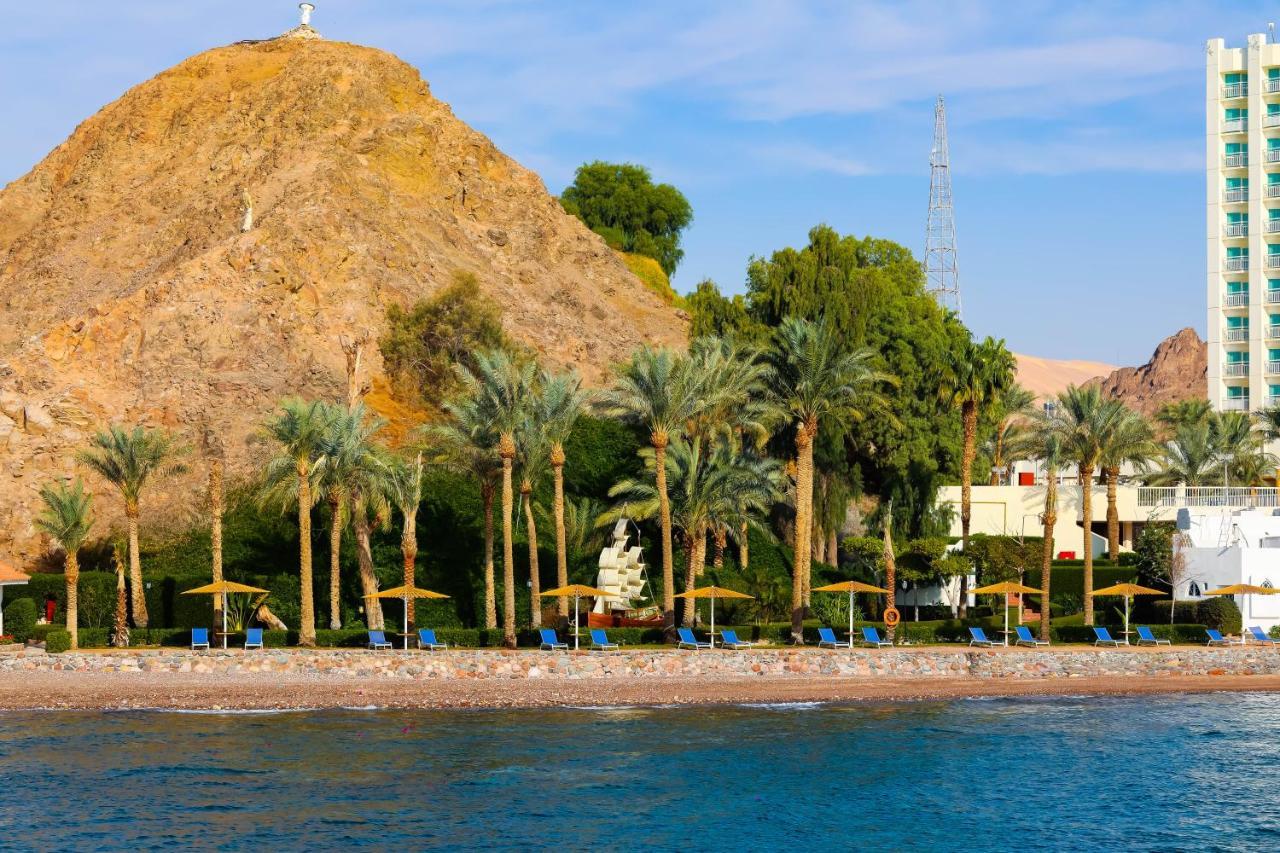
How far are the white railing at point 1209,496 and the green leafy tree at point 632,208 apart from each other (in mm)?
45747

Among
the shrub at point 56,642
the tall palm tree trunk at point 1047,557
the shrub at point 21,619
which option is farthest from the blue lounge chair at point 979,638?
the shrub at point 21,619

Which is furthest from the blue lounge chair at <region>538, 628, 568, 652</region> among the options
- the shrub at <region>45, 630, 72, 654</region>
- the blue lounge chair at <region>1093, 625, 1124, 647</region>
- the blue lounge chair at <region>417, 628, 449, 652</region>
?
the blue lounge chair at <region>1093, 625, 1124, 647</region>

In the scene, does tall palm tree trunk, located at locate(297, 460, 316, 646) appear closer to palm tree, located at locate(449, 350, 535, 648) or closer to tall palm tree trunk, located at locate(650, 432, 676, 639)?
palm tree, located at locate(449, 350, 535, 648)

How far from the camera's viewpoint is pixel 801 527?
164ft

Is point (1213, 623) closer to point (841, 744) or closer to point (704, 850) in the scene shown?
point (841, 744)

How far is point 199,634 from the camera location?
150 feet

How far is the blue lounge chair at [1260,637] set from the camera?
50.8m

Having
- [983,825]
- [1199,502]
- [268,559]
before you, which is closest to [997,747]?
[983,825]

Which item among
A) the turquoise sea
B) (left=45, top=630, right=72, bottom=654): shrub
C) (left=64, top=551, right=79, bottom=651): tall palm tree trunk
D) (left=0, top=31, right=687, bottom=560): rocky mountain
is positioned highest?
(left=0, top=31, right=687, bottom=560): rocky mountain

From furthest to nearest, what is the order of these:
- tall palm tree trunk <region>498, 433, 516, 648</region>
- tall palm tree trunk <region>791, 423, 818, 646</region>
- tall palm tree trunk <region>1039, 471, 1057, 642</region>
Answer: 1. tall palm tree trunk <region>1039, 471, 1057, 642</region>
2. tall palm tree trunk <region>791, 423, 818, 646</region>
3. tall palm tree trunk <region>498, 433, 516, 648</region>

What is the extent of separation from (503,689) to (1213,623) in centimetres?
2566

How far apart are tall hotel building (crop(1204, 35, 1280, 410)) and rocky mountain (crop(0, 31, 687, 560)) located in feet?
144

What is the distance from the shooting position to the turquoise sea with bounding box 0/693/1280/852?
95.8 feet

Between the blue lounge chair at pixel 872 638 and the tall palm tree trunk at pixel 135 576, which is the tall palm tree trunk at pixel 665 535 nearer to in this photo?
the blue lounge chair at pixel 872 638
